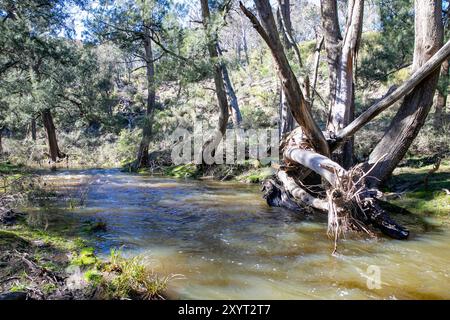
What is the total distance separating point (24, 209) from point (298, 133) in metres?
5.91

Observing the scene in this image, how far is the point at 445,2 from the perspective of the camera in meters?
15.6

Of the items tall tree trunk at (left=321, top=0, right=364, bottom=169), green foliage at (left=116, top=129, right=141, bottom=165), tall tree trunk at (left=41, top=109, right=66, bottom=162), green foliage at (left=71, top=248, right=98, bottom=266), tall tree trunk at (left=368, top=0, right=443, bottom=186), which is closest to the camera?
green foliage at (left=71, top=248, right=98, bottom=266)

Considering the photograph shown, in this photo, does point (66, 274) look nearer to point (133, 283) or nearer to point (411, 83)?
point (133, 283)

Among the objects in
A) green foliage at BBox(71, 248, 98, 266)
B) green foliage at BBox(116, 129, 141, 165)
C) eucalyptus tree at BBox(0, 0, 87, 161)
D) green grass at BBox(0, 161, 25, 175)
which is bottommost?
green foliage at BBox(71, 248, 98, 266)

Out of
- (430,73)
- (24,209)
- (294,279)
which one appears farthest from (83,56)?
(294,279)

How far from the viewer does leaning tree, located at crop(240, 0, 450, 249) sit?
5.91 m

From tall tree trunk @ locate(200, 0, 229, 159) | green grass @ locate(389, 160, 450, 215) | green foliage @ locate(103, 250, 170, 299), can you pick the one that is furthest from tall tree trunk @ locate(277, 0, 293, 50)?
green foliage @ locate(103, 250, 170, 299)

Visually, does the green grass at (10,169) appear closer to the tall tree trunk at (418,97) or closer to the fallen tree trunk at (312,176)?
the fallen tree trunk at (312,176)

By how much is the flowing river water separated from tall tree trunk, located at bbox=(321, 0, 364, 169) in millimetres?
2492

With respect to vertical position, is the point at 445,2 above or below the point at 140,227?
above

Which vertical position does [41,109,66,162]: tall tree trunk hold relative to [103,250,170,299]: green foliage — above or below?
above

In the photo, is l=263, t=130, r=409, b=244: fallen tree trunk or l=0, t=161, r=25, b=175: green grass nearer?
l=263, t=130, r=409, b=244: fallen tree trunk

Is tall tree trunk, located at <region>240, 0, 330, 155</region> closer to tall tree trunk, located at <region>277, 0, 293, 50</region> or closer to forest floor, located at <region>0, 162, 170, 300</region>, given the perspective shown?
forest floor, located at <region>0, 162, 170, 300</region>
